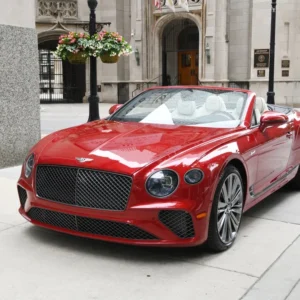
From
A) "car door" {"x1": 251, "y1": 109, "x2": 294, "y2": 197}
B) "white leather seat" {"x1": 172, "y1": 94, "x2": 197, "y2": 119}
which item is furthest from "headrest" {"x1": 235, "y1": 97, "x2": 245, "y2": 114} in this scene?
"white leather seat" {"x1": 172, "y1": 94, "x2": 197, "y2": 119}

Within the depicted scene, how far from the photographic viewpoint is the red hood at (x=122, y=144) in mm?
4160

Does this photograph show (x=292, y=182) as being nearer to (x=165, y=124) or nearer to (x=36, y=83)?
(x=165, y=124)

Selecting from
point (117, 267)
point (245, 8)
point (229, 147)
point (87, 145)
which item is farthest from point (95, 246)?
point (245, 8)

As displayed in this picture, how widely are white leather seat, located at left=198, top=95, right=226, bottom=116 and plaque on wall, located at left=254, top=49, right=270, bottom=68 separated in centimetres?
2384

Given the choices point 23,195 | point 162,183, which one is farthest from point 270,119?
point 23,195

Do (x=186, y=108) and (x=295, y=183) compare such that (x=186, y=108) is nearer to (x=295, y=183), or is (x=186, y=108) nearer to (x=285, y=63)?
(x=295, y=183)

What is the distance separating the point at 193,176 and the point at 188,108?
5.52 feet

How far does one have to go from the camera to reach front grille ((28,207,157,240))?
13.3ft

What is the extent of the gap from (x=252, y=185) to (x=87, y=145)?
1.73m

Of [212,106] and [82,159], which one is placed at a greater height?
[212,106]

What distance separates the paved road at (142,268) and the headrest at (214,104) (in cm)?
135

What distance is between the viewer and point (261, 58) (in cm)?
2852

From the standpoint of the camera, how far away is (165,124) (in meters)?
5.34

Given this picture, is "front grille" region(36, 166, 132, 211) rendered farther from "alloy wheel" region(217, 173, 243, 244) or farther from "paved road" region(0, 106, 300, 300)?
"alloy wheel" region(217, 173, 243, 244)
